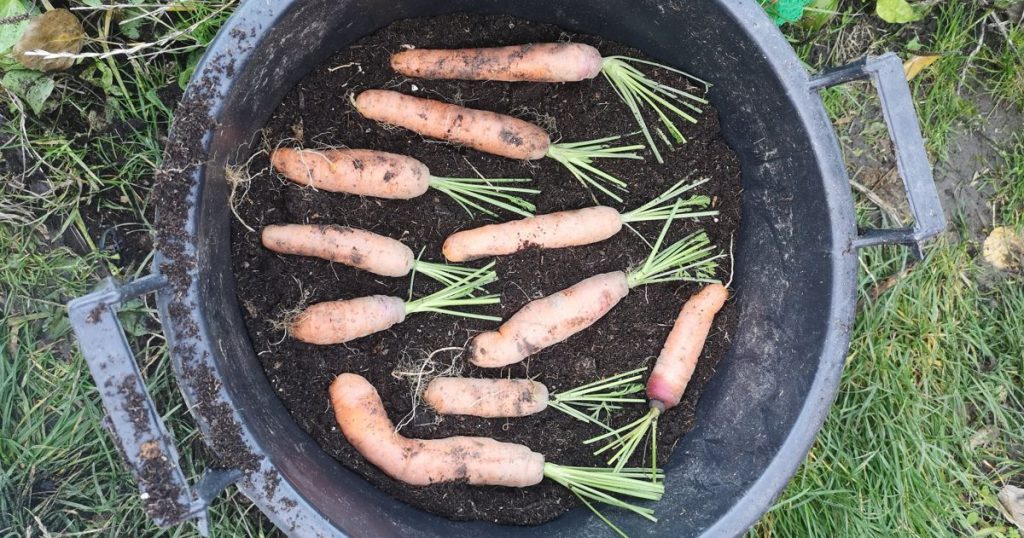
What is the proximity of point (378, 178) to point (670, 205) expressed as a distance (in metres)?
0.76

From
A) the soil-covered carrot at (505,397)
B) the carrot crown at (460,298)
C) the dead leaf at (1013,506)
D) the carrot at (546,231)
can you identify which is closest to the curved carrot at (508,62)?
the carrot at (546,231)

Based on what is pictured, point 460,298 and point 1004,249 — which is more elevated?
point 460,298

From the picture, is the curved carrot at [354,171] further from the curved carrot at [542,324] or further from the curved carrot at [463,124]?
the curved carrot at [542,324]

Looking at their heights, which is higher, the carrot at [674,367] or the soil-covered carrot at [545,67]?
the soil-covered carrot at [545,67]

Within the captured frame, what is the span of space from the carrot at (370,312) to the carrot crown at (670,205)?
1.34ft

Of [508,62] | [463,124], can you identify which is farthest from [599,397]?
[508,62]

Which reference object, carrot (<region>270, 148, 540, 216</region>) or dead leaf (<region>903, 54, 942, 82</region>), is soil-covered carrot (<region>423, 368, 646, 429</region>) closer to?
carrot (<region>270, 148, 540, 216</region>)

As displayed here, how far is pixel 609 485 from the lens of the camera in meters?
1.81

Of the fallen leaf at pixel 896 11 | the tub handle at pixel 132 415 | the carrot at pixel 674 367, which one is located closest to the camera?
the tub handle at pixel 132 415

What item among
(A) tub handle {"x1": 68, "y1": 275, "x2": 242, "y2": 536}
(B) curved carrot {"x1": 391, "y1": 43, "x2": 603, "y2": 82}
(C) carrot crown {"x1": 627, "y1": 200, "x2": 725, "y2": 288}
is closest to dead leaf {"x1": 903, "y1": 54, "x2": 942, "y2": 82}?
(C) carrot crown {"x1": 627, "y1": 200, "x2": 725, "y2": 288}

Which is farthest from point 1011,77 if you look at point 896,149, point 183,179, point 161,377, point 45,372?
point 45,372

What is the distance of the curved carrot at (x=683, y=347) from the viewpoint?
1.88 metres

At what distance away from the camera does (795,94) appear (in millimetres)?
1569

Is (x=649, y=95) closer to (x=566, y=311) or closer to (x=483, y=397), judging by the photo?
(x=566, y=311)
